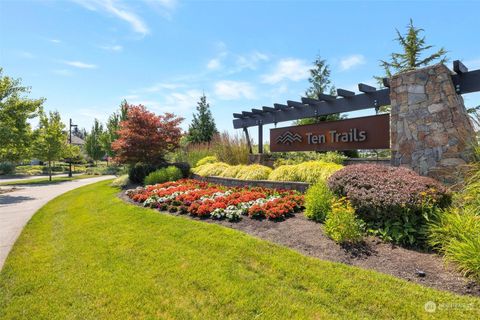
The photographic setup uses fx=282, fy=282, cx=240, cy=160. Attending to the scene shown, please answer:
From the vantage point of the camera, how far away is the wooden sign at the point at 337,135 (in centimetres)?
695

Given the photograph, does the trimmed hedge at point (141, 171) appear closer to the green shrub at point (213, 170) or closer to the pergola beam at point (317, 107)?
the green shrub at point (213, 170)

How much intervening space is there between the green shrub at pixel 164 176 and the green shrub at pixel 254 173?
10.4ft

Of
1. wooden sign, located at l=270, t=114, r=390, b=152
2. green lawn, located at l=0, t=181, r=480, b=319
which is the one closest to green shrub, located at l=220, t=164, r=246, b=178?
wooden sign, located at l=270, t=114, r=390, b=152

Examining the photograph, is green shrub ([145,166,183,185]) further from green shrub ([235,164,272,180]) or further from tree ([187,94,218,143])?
tree ([187,94,218,143])

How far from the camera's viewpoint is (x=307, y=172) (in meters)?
6.92

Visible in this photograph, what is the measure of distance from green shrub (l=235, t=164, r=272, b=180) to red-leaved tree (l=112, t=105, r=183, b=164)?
523cm

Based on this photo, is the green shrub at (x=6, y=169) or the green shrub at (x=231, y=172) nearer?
the green shrub at (x=231, y=172)

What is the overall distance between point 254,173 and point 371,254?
197 inches

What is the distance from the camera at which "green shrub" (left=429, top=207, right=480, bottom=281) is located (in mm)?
2904

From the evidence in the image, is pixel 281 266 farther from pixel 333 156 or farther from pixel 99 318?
pixel 333 156

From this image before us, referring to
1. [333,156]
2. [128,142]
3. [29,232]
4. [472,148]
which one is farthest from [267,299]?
[128,142]

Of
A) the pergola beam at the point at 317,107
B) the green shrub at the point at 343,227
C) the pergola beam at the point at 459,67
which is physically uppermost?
the pergola beam at the point at 459,67

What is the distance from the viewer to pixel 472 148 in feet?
16.1

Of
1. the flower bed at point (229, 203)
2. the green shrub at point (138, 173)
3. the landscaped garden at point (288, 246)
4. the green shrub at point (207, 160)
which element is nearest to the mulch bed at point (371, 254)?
the landscaped garden at point (288, 246)
